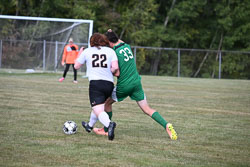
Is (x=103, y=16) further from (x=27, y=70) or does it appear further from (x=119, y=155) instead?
(x=119, y=155)

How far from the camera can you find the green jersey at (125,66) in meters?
7.32

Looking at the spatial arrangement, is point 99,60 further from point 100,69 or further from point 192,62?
point 192,62

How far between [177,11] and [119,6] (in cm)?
594

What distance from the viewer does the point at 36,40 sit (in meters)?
27.5

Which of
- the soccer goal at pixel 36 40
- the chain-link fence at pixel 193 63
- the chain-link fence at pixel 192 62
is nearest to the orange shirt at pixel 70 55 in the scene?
the soccer goal at pixel 36 40

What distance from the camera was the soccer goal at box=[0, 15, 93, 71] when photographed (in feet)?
86.2

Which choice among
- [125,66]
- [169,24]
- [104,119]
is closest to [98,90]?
[104,119]

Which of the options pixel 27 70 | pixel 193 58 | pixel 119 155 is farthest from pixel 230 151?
pixel 193 58

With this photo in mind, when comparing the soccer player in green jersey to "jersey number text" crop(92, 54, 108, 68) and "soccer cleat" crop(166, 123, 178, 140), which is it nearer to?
"soccer cleat" crop(166, 123, 178, 140)

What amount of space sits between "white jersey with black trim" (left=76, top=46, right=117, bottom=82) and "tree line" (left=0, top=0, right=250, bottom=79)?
30129mm

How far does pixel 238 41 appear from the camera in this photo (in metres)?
43.7

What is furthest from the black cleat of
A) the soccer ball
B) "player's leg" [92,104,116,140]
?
the soccer ball

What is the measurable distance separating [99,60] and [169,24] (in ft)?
128

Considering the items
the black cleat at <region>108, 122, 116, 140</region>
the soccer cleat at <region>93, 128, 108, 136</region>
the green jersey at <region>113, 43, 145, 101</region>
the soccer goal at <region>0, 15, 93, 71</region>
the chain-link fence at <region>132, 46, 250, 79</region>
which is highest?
the green jersey at <region>113, 43, 145, 101</region>
